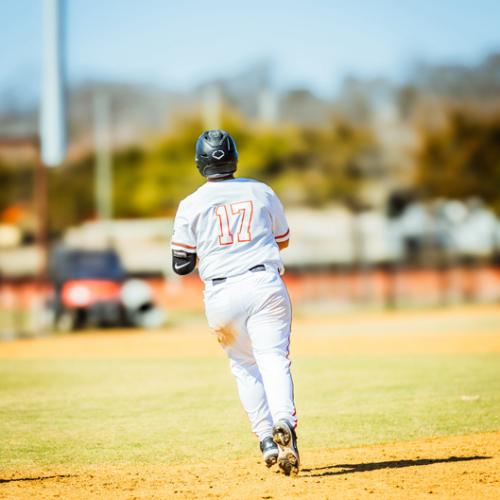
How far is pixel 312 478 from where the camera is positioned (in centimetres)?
648

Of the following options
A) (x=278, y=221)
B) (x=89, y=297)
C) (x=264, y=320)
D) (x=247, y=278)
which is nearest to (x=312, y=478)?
(x=264, y=320)

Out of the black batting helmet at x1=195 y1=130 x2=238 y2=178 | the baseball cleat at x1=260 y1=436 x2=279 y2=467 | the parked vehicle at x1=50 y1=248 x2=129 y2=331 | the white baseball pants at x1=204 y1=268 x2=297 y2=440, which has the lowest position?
the parked vehicle at x1=50 y1=248 x2=129 y2=331

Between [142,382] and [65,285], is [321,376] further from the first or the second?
[65,285]

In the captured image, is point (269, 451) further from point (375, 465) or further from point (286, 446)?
point (375, 465)

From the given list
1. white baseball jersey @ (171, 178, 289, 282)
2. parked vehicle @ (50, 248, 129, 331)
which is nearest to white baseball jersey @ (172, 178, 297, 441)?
white baseball jersey @ (171, 178, 289, 282)

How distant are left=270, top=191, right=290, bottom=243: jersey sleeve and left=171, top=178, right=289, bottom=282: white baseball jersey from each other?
0.06 meters

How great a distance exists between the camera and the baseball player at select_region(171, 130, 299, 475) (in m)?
6.29

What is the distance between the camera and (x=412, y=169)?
230 feet

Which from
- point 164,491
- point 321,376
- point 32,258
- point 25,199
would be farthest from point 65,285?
point 25,199

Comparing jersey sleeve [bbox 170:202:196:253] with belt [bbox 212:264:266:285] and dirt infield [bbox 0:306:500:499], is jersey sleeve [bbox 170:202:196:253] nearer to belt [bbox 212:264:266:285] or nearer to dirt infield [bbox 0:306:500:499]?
belt [bbox 212:264:266:285]

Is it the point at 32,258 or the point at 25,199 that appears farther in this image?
the point at 25,199

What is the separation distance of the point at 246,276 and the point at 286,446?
1068 millimetres

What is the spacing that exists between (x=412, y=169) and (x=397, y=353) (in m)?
55.8

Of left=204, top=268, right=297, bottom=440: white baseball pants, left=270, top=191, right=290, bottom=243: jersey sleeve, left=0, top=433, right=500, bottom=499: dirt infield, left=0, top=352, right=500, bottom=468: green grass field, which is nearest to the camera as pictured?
left=0, top=433, right=500, bottom=499: dirt infield
